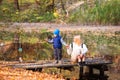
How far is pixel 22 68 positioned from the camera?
15.2m

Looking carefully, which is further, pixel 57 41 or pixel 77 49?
pixel 57 41

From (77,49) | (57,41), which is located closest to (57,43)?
(57,41)

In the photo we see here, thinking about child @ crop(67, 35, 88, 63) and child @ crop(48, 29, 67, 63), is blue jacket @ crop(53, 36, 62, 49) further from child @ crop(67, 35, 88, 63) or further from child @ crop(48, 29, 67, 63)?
child @ crop(67, 35, 88, 63)

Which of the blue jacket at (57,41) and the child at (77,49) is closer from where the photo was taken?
the child at (77,49)

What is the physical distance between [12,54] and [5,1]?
23492 mm

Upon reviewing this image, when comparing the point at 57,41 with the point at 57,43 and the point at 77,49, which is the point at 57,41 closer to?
the point at 57,43

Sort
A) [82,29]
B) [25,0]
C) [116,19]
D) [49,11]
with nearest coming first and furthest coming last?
[82,29] < [116,19] < [49,11] < [25,0]

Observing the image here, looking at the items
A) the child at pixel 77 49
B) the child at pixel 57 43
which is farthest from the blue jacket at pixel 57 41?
the child at pixel 77 49

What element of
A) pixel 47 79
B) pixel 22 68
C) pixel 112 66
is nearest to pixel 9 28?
pixel 112 66

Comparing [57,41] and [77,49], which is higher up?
[57,41]

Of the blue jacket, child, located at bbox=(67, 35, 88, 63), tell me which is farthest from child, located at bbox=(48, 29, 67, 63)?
child, located at bbox=(67, 35, 88, 63)

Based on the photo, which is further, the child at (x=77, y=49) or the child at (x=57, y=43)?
the child at (x=57, y=43)

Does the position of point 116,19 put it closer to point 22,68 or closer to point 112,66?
point 112,66

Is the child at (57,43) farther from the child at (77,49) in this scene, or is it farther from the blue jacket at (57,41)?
the child at (77,49)
